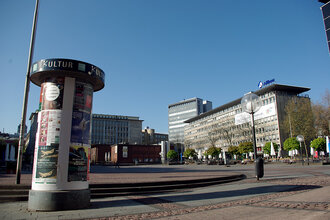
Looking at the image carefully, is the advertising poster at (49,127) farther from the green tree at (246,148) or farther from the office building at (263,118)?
the green tree at (246,148)

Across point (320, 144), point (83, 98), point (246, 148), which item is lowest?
point (246, 148)

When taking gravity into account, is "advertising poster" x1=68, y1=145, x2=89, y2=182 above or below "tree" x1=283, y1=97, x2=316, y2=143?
below

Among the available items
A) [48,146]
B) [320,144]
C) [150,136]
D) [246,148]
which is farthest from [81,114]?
[150,136]

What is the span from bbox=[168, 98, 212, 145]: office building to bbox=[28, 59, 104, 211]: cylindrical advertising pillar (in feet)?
495

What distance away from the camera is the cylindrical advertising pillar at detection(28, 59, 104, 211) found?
6.64 metres

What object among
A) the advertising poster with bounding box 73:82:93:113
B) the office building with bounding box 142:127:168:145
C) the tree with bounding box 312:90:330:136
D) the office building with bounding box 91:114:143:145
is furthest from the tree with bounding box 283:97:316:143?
the office building with bounding box 142:127:168:145

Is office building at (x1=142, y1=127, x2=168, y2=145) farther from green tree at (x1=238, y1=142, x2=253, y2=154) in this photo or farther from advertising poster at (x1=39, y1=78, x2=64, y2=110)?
advertising poster at (x1=39, y1=78, x2=64, y2=110)

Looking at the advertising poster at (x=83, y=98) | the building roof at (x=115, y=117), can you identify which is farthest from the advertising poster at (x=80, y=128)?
the building roof at (x=115, y=117)

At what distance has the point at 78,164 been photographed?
23.2 ft

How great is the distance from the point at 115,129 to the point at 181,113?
4637 cm

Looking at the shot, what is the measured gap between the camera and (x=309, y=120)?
183 ft

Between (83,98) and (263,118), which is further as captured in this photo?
(263,118)

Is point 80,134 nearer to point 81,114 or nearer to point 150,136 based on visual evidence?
point 81,114

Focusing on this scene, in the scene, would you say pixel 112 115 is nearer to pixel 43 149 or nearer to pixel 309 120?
pixel 309 120
